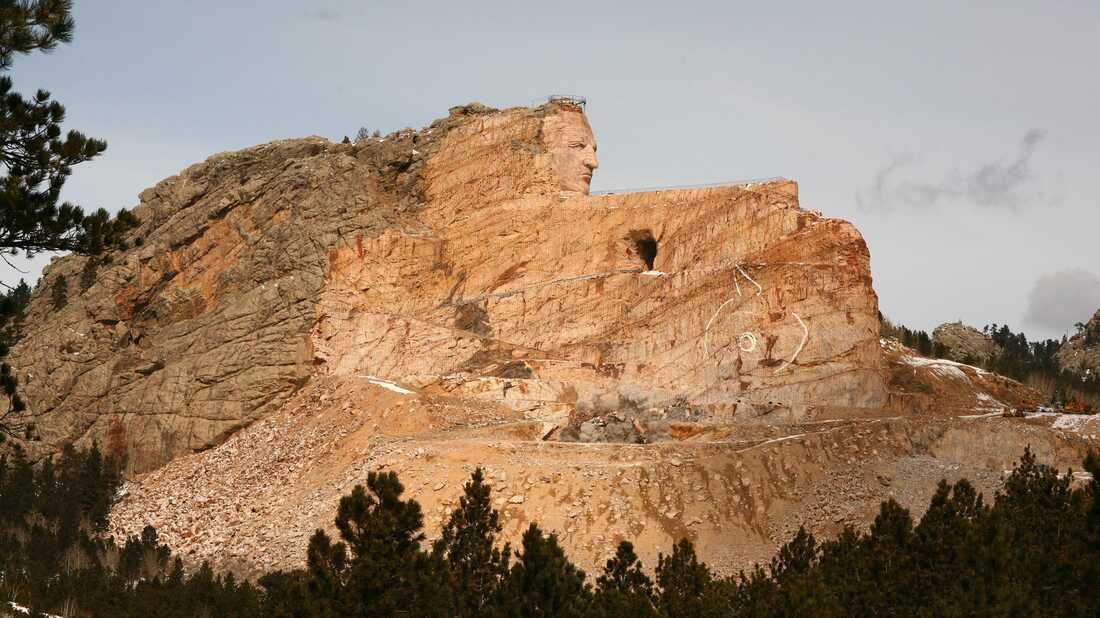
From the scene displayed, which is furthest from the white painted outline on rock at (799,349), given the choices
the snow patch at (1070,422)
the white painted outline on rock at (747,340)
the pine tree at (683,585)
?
the pine tree at (683,585)

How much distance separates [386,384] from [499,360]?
4693 millimetres

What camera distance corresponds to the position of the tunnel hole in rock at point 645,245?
6234cm

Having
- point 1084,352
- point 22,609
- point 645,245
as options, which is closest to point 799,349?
point 645,245

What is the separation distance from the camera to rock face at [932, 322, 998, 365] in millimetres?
79662

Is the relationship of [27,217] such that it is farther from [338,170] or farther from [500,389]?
[338,170]

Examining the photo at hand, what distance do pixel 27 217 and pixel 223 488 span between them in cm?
3386

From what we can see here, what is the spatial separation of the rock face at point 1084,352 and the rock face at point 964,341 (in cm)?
568

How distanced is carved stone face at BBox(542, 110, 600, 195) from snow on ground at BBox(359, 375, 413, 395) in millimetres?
11930

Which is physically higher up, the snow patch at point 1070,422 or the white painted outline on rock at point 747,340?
the white painted outline on rock at point 747,340

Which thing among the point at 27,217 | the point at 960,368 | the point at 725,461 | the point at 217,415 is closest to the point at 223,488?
the point at 217,415

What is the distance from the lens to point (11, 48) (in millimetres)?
24344

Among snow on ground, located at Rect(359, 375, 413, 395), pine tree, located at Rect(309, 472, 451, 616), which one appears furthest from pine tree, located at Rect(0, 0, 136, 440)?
snow on ground, located at Rect(359, 375, 413, 395)

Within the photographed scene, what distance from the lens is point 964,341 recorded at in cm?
8438

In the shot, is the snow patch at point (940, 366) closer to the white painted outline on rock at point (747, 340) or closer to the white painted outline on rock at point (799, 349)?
the white painted outline on rock at point (799, 349)
